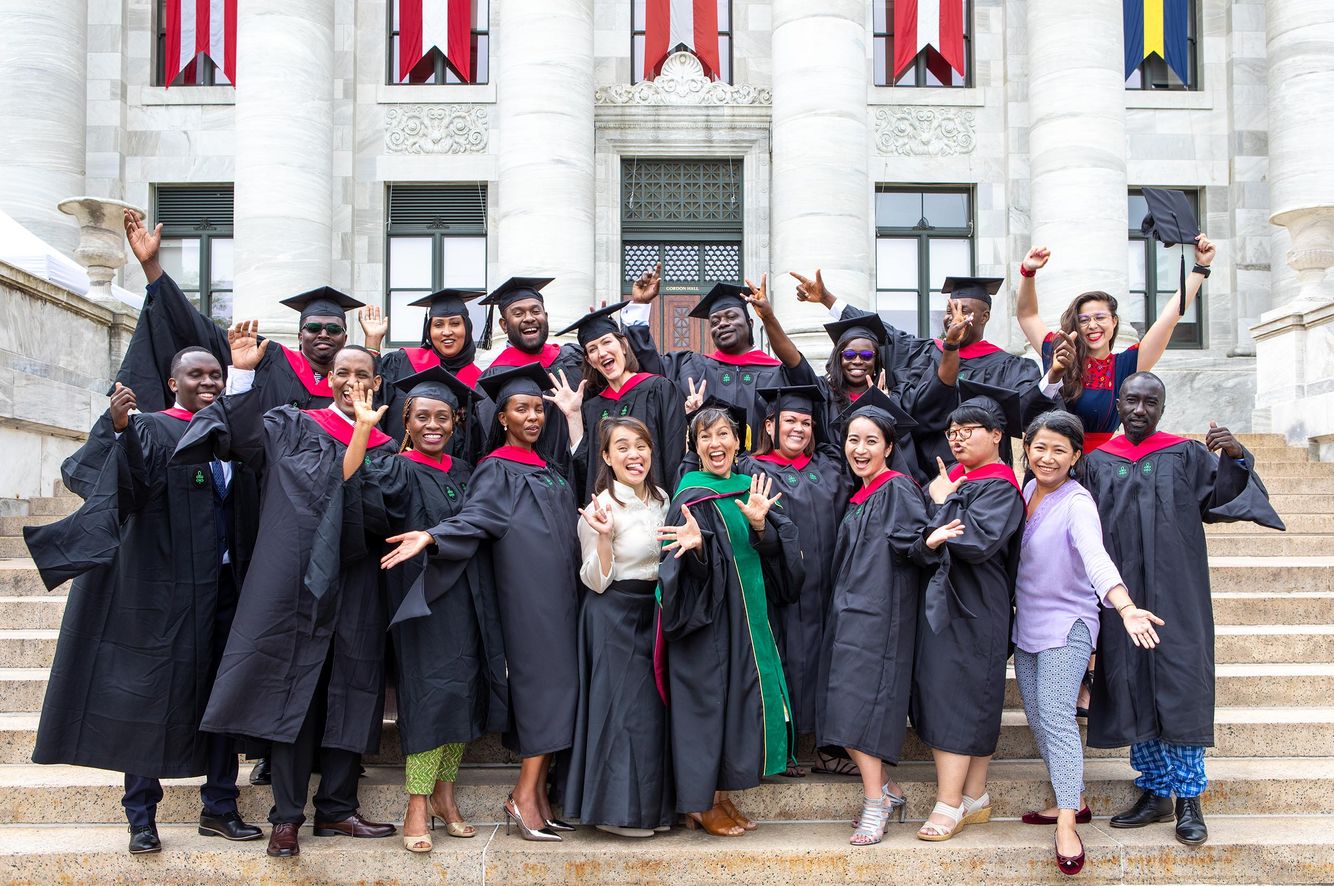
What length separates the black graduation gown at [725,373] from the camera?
7367 millimetres

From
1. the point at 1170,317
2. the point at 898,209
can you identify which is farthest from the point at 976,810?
the point at 898,209

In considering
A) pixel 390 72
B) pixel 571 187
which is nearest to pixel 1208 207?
pixel 571 187

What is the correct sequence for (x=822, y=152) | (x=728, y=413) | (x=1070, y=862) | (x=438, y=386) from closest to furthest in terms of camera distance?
1. (x=1070, y=862)
2. (x=438, y=386)
3. (x=728, y=413)
4. (x=822, y=152)

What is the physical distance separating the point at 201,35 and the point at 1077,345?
17129 mm

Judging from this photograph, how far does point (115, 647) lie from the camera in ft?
18.0

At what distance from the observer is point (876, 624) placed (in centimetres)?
562

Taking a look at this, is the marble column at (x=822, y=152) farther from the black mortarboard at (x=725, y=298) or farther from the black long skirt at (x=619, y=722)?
the black long skirt at (x=619, y=722)

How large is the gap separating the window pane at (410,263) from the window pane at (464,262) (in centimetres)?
28

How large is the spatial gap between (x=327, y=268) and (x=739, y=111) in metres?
7.11

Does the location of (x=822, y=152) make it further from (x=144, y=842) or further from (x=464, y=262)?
(x=144, y=842)

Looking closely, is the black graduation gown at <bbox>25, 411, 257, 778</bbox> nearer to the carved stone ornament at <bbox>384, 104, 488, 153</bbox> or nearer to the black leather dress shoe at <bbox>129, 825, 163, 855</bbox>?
the black leather dress shoe at <bbox>129, 825, 163, 855</bbox>

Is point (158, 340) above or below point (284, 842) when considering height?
above

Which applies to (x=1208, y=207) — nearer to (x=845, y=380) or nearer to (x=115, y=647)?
(x=845, y=380)

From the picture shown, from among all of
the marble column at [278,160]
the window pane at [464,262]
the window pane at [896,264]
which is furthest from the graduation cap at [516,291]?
the window pane at [896,264]
